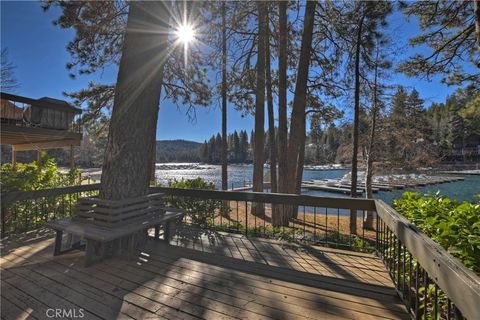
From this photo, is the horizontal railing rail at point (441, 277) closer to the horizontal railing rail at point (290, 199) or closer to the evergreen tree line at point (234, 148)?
the horizontal railing rail at point (290, 199)

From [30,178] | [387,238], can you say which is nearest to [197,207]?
[30,178]

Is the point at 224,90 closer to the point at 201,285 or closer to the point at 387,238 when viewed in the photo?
the point at 387,238

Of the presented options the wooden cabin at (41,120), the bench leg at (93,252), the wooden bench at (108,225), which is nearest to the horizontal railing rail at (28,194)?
the wooden bench at (108,225)

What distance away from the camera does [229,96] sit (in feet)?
29.3

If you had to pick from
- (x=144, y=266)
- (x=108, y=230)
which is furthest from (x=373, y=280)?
(x=108, y=230)

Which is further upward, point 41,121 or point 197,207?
point 41,121

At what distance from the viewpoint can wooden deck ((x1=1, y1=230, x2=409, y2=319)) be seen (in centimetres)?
193

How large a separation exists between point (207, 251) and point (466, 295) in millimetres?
2759

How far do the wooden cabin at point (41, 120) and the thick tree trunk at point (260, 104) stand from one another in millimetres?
6054

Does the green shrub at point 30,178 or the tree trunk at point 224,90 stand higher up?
the tree trunk at point 224,90

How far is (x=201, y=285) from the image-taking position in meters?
2.32

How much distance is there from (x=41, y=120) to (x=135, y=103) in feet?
23.1

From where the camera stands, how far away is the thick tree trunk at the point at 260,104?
724 cm

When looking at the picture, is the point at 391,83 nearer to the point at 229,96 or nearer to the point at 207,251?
the point at 229,96
